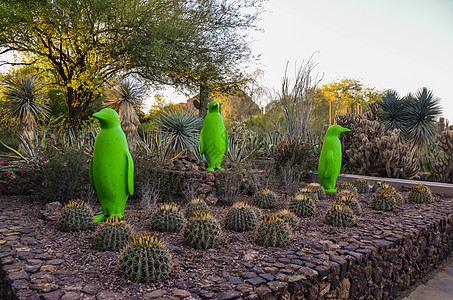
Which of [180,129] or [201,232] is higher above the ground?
[180,129]

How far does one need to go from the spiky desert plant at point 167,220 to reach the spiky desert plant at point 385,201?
368 centimetres

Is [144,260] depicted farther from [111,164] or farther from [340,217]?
[340,217]

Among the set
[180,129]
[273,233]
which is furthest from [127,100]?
[273,233]

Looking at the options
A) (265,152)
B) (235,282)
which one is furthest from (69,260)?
(265,152)

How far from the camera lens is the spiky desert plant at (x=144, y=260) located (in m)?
2.97

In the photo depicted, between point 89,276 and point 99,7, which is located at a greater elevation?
point 99,7

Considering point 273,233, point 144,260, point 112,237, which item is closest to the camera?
point 144,260

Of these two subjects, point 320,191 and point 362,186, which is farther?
point 362,186

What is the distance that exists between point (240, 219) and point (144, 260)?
194cm

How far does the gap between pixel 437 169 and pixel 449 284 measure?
5909 millimetres

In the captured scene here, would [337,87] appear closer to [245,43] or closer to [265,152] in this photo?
[245,43]

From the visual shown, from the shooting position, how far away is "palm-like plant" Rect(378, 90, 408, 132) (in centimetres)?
1498

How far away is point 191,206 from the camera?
5230 millimetres

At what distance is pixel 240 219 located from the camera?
471 cm
